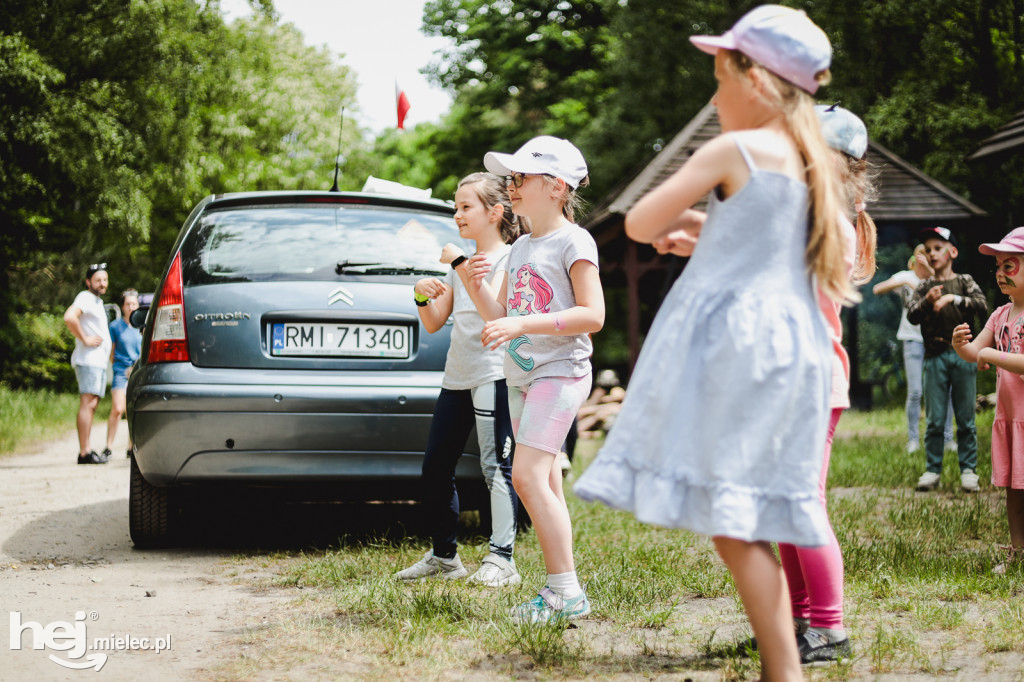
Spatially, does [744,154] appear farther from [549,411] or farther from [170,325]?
[170,325]

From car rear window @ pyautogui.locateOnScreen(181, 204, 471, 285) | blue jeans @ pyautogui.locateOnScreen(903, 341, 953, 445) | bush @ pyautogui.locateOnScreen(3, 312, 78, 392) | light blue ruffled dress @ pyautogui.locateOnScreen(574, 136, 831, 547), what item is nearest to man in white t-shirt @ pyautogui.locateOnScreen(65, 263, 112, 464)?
car rear window @ pyautogui.locateOnScreen(181, 204, 471, 285)

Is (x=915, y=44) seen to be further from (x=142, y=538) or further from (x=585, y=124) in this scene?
(x=142, y=538)

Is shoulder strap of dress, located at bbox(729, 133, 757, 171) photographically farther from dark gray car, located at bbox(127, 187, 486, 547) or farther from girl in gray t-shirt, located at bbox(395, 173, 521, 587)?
dark gray car, located at bbox(127, 187, 486, 547)

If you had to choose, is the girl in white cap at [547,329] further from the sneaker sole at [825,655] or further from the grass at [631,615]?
the sneaker sole at [825,655]

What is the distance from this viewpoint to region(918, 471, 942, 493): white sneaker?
24.1 feet

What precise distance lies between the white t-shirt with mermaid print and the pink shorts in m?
0.04

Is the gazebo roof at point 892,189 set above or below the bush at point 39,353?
above

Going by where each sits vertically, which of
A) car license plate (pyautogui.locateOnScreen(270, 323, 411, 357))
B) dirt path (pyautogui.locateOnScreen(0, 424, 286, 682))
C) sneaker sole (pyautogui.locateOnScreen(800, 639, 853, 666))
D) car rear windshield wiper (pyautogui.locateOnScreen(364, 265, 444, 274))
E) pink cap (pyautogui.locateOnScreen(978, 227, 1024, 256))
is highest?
pink cap (pyautogui.locateOnScreen(978, 227, 1024, 256))

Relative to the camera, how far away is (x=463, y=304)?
14.6ft

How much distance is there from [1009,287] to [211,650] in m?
3.72

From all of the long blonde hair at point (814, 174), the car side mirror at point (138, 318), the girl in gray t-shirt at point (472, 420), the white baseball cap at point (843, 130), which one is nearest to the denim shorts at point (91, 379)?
the car side mirror at point (138, 318)

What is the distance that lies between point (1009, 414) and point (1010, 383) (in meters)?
0.14

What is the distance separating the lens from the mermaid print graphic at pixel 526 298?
3.68 meters

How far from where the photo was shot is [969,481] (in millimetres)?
7281
